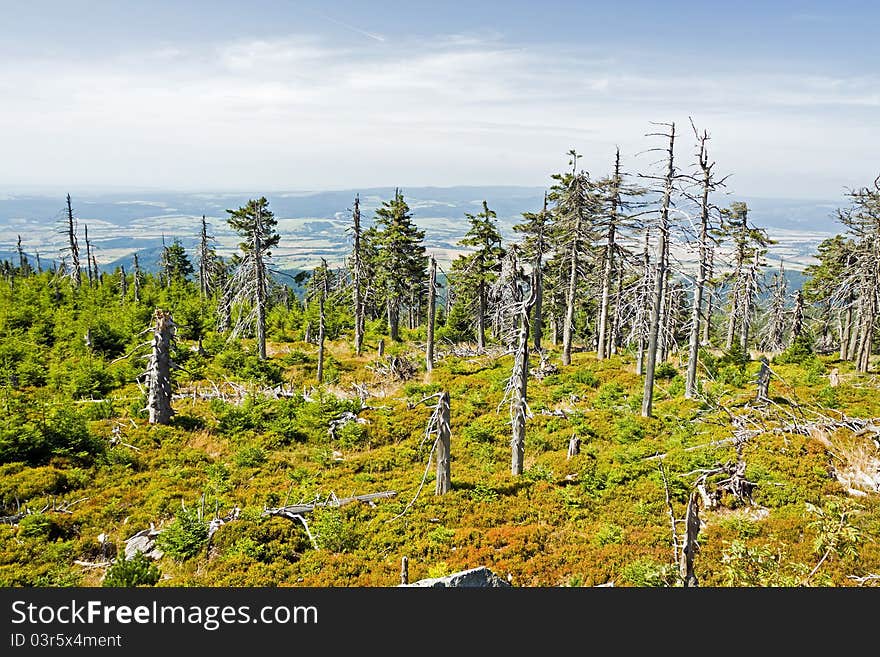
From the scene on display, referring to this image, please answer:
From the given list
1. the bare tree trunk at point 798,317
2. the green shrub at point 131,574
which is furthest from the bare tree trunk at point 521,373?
the bare tree trunk at point 798,317

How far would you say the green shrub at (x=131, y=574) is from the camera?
9.15 m

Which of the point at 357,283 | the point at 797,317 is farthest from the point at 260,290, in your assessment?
the point at 797,317

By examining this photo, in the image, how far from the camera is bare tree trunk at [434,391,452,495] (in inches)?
537

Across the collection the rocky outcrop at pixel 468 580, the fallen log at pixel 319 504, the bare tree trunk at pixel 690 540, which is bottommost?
the fallen log at pixel 319 504

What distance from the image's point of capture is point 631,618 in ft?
19.5

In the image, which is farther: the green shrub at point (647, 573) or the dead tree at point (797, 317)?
the dead tree at point (797, 317)

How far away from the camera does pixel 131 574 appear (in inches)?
364

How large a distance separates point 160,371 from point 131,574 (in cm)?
999

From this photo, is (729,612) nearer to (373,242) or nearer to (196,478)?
(196,478)

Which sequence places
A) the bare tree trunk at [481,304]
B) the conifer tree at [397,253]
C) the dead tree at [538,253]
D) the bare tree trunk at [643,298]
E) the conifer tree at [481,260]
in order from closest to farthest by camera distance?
the dead tree at [538,253], the bare tree trunk at [643,298], the conifer tree at [481,260], the bare tree trunk at [481,304], the conifer tree at [397,253]

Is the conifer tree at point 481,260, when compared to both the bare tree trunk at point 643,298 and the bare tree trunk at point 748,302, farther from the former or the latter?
the bare tree trunk at point 748,302

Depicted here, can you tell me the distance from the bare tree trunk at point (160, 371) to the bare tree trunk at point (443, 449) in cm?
1051

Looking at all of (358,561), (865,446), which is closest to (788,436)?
(865,446)

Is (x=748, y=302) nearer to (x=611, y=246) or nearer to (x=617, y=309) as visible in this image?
(x=617, y=309)
